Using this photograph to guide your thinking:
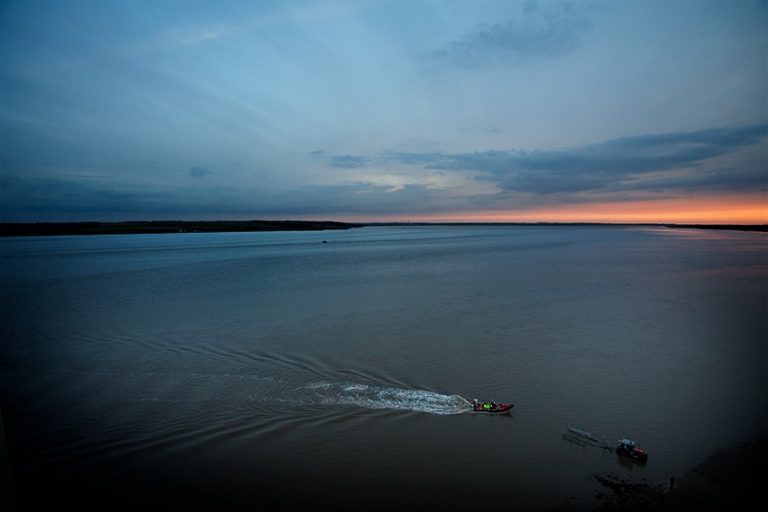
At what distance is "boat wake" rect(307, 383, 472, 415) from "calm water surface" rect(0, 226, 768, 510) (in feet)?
0.28

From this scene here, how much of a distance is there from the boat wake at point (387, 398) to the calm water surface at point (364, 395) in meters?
0.09

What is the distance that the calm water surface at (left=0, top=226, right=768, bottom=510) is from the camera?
8.83 meters

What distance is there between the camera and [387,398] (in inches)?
493

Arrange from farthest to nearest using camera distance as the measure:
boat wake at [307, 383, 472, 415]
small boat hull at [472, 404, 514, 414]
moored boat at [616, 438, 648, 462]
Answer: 1. boat wake at [307, 383, 472, 415]
2. small boat hull at [472, 404, 514, 414]
3. moored boat at [616, 438, 648, 462]

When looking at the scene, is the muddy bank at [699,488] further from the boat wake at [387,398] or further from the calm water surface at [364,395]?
the boat wake at [387,398]

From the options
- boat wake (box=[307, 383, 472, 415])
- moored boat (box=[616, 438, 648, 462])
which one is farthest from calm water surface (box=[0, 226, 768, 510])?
moored boat (box=[616, 438, 648, 462])

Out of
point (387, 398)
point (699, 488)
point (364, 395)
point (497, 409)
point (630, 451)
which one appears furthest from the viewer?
point (364, 395)

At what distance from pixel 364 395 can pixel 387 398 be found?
2.32ft

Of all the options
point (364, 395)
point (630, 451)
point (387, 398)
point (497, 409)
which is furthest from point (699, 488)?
point (364, 395)

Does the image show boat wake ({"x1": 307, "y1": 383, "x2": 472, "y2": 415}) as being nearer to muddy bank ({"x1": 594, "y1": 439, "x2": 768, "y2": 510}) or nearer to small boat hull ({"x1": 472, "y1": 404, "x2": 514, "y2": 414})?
small boat hull ({"x1": 472, "y1": 404, "x2": 514, "y2": 414})

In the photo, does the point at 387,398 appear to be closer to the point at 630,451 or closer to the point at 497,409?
the point at 497,409

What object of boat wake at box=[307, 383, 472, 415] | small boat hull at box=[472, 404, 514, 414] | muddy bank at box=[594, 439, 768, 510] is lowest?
muddy bank at box=[594, 439, 768, 510]

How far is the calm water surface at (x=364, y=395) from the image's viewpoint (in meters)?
8.83

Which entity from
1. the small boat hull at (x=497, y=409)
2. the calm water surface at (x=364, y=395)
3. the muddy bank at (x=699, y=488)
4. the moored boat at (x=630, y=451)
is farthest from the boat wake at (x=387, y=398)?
the muddy bank at (x=699, y=488)
